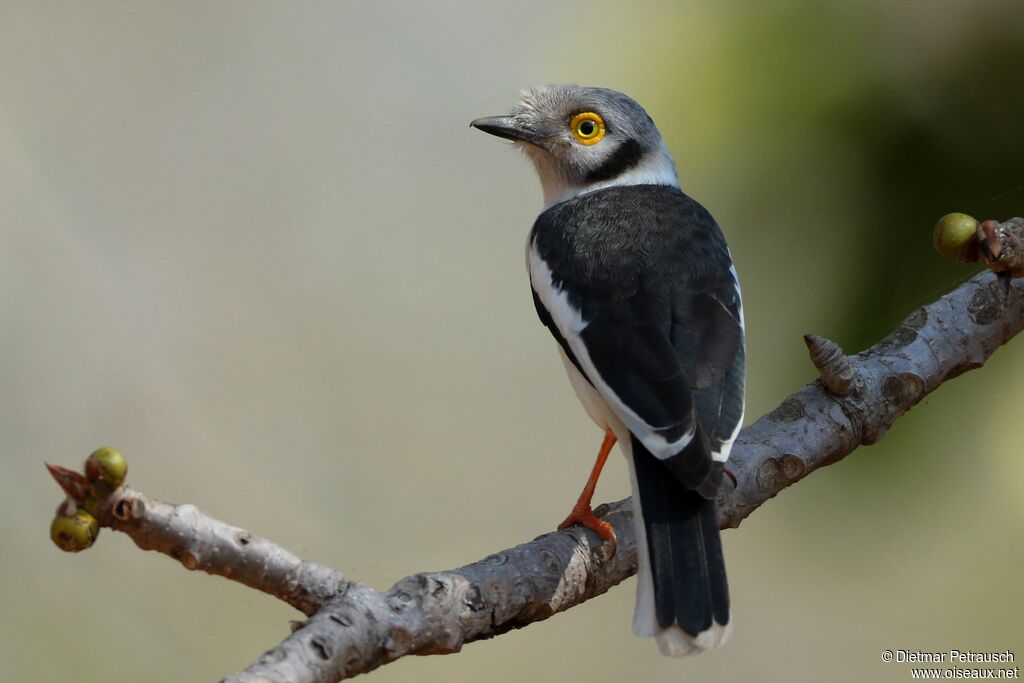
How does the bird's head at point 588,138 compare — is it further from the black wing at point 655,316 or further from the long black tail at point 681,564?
the long black tail at point 681,564

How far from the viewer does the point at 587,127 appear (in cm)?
443

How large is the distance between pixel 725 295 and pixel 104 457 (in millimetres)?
1953

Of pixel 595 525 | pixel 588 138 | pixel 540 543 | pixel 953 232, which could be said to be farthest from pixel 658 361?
pixel 588 138

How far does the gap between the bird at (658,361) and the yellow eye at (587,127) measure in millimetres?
235

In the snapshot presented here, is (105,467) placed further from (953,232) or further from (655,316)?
(953,232)

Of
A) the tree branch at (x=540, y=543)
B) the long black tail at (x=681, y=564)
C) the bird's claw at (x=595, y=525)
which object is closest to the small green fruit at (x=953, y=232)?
the tree branch at (x=540, y=543)

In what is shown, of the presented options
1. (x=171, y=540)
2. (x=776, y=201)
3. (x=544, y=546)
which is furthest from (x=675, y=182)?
(x=171, y=540)

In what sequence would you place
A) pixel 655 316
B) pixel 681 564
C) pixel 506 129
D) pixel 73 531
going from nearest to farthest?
pixel 73 531 < pixel 681 564 < pixel 655 316 < pixel 506 129

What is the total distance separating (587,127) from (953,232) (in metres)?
1.77

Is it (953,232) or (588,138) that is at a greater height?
(588,138)

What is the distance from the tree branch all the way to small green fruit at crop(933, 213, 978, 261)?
0.40m

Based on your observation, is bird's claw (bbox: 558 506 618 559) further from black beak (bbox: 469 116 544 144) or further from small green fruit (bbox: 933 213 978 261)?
black beak (bbox: 469 116 544 144)

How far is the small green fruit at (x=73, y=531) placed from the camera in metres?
1.82

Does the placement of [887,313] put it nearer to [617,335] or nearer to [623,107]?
[617,335]
